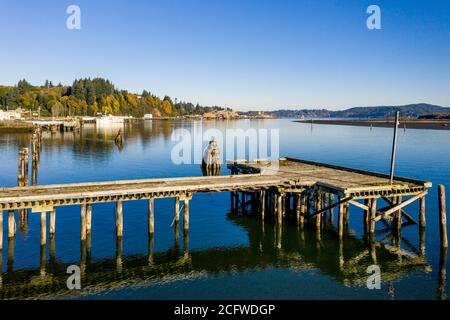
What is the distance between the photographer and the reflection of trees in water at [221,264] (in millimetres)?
22750

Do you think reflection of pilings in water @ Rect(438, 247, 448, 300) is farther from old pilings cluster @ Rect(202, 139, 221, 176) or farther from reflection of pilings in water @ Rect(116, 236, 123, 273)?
old pilings cluster @ Rect(202, 139, 221, 176)

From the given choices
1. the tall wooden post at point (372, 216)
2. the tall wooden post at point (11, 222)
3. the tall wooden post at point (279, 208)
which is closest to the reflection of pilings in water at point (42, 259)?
the tall wooden post at point (11, 222)

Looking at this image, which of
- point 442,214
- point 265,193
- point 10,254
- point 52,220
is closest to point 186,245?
point 52,220

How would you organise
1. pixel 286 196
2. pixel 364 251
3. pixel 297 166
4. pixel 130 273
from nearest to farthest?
pixel 130 273, pixel 364 251, pixel 286 196, pixel 297 166

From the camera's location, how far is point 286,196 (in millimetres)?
36406

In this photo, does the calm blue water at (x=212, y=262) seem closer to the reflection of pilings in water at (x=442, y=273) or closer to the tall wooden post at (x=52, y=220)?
the reflection of pilings in water at (x=442, y=273)

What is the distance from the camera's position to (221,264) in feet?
84.8

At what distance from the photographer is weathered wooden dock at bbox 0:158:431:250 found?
26844 mm

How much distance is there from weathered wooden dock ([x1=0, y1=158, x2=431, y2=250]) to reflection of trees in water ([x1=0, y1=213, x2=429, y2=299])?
213 centimetres

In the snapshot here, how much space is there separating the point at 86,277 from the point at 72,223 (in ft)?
37.5

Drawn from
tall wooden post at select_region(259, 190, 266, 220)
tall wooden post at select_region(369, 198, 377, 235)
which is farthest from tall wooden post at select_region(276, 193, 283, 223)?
tall wooden post at select_region(369, 198, 377, 235)

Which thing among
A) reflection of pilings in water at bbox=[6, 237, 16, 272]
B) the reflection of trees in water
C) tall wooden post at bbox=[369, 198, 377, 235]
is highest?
tall wooden post at bbox=[369, 198, 377, 235]
